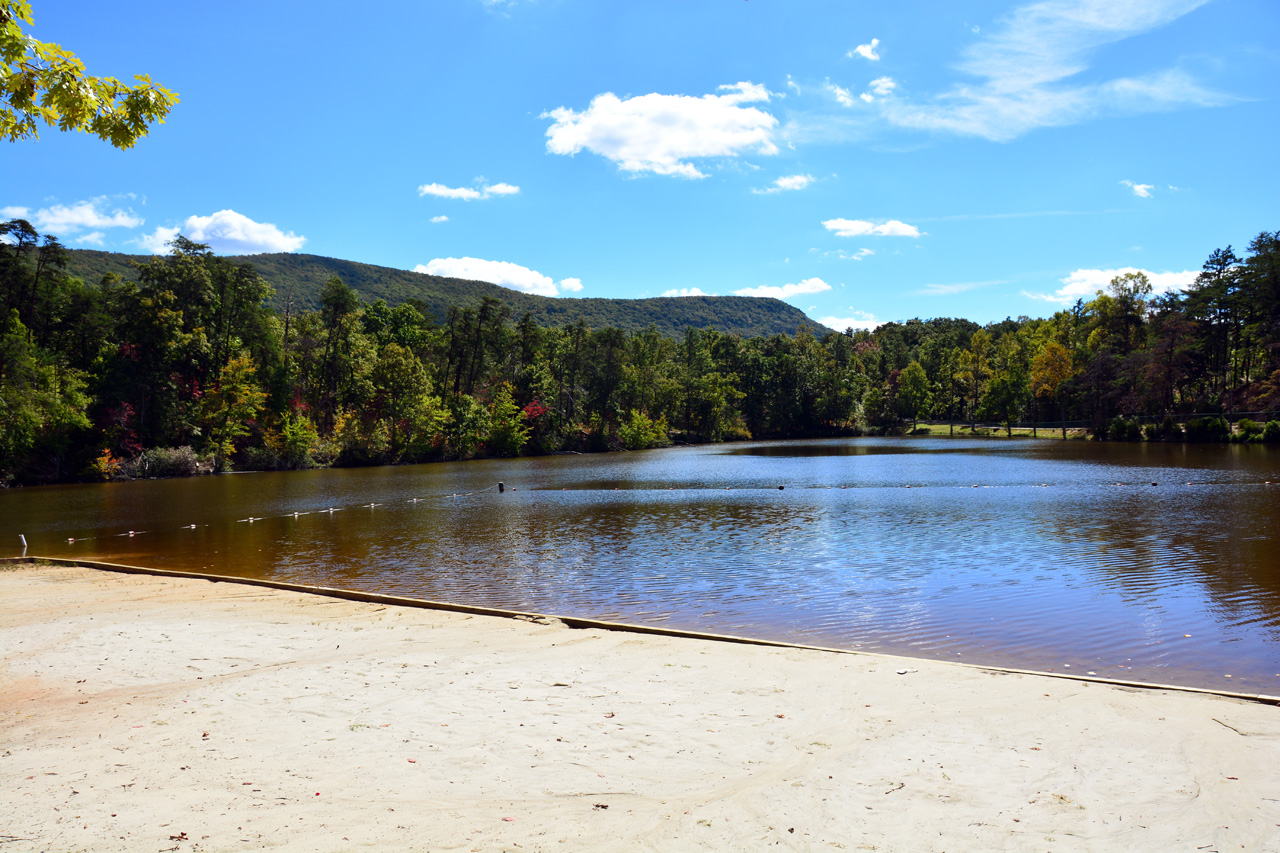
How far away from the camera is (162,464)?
47.5 m

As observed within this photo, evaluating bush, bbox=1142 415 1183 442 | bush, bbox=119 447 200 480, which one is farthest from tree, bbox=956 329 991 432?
bush, bbox=119 447 200 480

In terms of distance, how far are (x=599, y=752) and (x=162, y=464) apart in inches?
2080

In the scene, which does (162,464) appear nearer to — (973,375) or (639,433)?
(639,433)

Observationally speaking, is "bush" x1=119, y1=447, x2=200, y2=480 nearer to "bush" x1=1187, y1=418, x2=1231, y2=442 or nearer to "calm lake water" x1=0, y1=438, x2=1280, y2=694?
"calm lake water" x1=0, y1=438, x2=1280, y2=694

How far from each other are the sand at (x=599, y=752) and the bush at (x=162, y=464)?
45.1 metres

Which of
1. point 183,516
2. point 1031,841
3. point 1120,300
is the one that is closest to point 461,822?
point 1031,841

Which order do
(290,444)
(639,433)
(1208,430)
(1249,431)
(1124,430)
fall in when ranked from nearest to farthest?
(290,444)
(1249,431)
(1208,430)
(1124,430)
(639,433)

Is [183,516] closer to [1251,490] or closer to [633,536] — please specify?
[633,536]

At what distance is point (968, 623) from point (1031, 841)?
6951mm

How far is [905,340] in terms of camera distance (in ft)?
513

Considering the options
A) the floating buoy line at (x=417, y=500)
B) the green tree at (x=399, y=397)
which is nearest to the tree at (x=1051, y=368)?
the floating buoy line at (x=417, y=500)

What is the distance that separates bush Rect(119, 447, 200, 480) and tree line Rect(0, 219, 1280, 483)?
0.38 feet

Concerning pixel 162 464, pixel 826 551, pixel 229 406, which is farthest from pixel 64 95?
pixel 229 406

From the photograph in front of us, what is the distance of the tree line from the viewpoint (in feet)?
151
